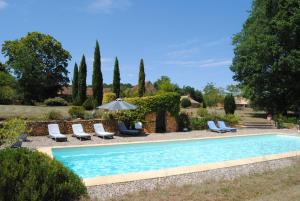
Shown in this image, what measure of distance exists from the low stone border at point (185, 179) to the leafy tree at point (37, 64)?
139 feet

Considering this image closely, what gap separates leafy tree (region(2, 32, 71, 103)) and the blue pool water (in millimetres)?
35090

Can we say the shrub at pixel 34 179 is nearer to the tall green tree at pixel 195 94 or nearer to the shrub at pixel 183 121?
the shrub at pixel 183 121

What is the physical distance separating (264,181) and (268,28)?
2737 cm

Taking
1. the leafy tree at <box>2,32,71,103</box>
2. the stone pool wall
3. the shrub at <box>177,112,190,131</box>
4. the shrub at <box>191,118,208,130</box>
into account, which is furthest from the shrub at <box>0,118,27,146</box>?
the leafy tree at <box>2,32,71,103</box>

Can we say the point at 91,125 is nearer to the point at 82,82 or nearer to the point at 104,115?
the point at 104,115

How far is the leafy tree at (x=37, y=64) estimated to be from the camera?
50.2 m

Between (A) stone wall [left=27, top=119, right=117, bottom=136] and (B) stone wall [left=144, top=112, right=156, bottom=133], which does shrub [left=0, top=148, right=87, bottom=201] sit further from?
(B) stone wall [left=144, top=112, right=156, bottom=133]

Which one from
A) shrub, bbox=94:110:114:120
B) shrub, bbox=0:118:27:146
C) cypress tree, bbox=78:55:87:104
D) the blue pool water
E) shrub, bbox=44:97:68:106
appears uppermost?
cypress tree, bbox=78:55:87:104

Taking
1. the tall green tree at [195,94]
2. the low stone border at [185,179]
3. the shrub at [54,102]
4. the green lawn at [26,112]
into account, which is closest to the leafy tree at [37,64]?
the shrub at [54,102]

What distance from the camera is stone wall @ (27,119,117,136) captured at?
60.1 feet

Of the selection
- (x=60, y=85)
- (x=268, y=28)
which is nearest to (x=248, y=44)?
(x=268, y=28)

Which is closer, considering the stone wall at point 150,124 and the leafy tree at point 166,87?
the stone wall at point 150,124

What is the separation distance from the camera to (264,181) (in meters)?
8.33

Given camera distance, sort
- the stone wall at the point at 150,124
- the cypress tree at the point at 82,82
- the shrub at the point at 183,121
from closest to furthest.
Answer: the stone wall at the point at 150,124, the shrub at the point at 183,121, the cypress tree at the point at 82,82
